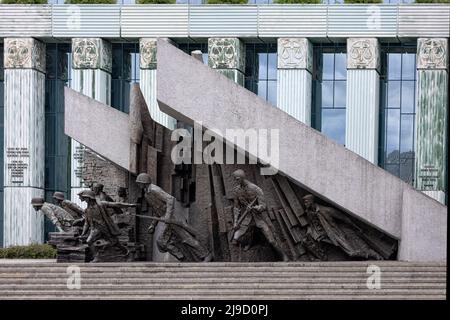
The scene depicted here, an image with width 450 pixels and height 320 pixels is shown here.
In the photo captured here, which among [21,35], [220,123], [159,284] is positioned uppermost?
[21,35]

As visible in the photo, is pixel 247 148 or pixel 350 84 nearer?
pixel 247 148

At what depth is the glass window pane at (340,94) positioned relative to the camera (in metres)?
34.1

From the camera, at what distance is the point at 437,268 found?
1428 centimetres

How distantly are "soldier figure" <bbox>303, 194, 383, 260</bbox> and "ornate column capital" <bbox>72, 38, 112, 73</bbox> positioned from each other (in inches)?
752

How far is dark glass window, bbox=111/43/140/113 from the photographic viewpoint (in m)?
35.1

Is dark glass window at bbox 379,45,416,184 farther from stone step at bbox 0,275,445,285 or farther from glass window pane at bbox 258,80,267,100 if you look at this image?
stone step at bbox 0,275,445,285

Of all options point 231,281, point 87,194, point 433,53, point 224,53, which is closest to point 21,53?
point 224,53

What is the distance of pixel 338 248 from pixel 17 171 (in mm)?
19602

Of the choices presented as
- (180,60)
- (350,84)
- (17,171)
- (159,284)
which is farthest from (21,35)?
(159,284)

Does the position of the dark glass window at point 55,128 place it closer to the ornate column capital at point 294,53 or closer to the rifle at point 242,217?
the ornate column capital at point 294,53

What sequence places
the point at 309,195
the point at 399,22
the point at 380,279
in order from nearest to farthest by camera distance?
the point at 380,279 → the point at 309,195 → the point at 399,22

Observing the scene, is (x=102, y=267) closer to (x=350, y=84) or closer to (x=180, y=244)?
(x=180, y=244)

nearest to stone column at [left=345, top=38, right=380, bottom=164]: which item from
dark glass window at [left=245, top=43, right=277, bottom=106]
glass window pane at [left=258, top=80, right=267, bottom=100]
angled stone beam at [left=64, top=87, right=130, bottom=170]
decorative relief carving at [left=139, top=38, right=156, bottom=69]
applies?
dark glass window at [left=245, top=43, right=277, bottom=106]

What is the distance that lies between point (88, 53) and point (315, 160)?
63.3 ft
